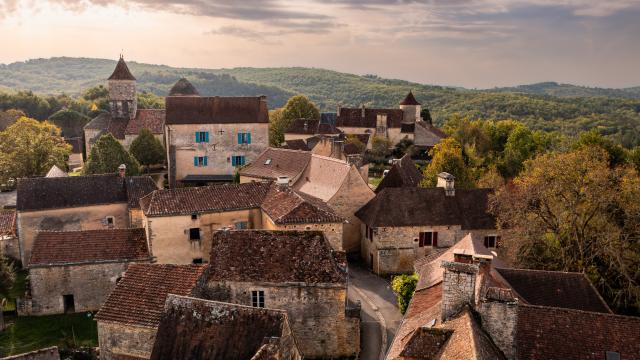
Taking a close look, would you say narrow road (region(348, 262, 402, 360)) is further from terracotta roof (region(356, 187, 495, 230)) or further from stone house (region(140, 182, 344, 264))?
stone house (region(140, 182, 344, 264))

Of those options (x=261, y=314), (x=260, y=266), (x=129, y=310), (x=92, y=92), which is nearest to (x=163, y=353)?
(x=261, y=314)

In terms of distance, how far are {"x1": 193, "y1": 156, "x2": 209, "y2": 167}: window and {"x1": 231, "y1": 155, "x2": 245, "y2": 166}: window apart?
108 inches

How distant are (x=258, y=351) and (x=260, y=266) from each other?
8162mm

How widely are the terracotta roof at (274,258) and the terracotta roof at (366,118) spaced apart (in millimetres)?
60170

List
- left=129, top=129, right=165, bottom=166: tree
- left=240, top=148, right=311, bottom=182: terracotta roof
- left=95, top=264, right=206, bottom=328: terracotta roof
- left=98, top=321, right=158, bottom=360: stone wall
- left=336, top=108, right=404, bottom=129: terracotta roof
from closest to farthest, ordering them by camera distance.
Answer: left=98, top=321, right=158, bottom=360: stone wall
left=95, top=264, right=206, bottom=328: terracotta roof
left=240, top=148, right=311, bottom=182: terracotta roof
left=129, top=129, right=165, bottom=166: tree
left=336, top=108, right=404, bottom=129: terracotta roof

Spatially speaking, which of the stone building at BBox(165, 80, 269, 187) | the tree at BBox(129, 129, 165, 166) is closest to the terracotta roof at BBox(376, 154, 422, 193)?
the stone building at BBox(165, 80, 269, 187)

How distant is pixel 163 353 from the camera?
18.1 meters

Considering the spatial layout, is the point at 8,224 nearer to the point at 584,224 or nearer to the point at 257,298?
the point at 257,298

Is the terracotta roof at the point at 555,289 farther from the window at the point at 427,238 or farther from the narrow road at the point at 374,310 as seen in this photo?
the window at the point at 427,238

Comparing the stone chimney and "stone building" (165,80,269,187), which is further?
"stone building" (165,80,269,187)

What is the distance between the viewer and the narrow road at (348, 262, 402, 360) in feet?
86.3

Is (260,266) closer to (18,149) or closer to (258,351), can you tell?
(258,351)

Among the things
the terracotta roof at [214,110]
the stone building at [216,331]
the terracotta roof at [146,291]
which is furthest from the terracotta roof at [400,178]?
the stone building at [216,331]

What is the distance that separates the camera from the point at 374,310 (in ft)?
99.0
